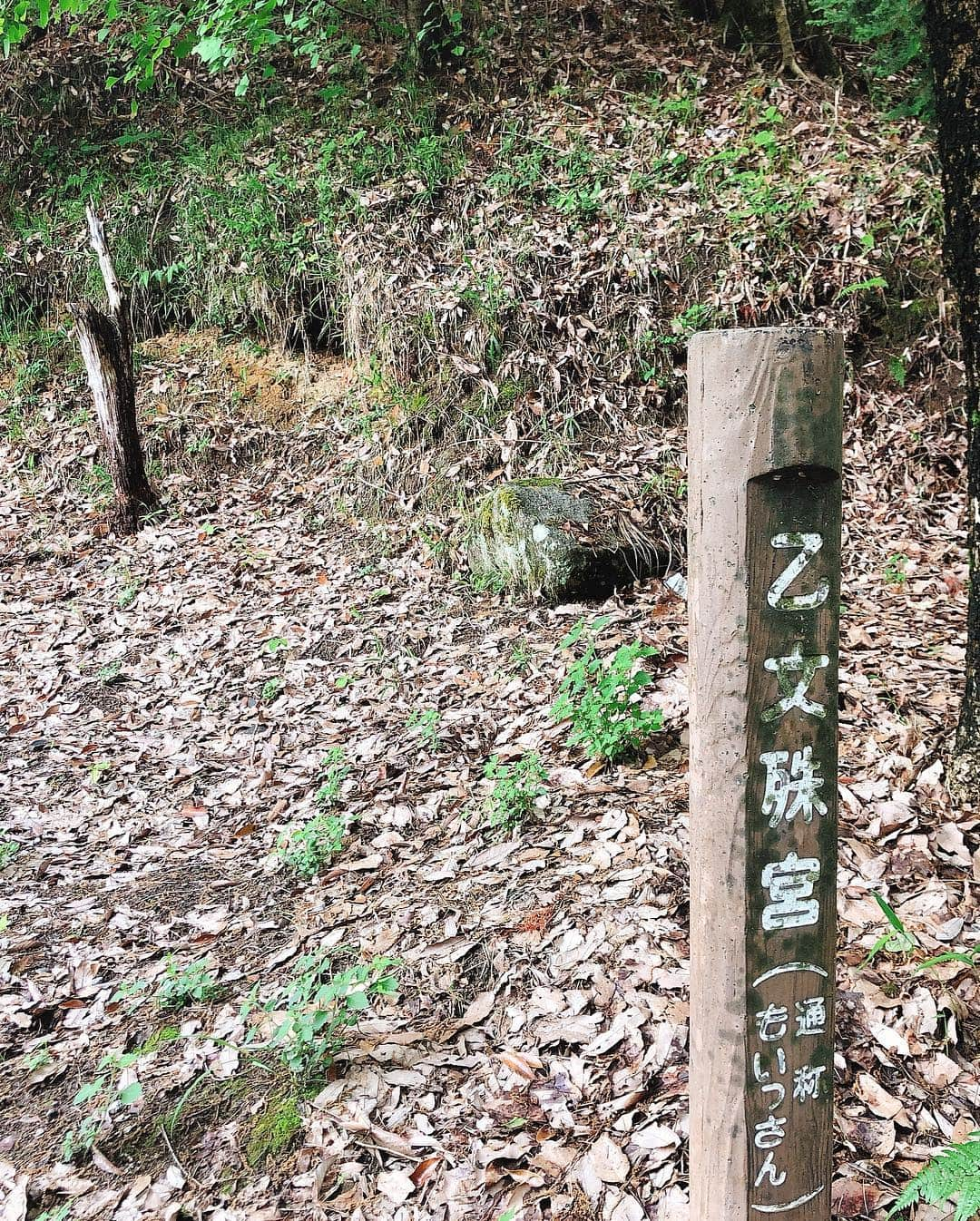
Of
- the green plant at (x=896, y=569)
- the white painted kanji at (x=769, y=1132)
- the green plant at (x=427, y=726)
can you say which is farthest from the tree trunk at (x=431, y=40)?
the white painted kanji at (x=769, y=1132)

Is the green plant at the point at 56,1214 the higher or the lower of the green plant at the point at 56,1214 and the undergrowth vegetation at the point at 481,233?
the lower

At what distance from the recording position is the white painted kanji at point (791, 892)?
5.55ft

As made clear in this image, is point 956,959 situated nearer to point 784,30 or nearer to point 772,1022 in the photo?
point 772,1022

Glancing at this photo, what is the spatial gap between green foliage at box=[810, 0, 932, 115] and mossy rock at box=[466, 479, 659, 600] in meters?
3.70

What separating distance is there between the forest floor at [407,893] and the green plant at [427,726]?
0.07ft

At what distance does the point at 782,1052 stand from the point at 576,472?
4.77 m

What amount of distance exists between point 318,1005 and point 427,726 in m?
1.92

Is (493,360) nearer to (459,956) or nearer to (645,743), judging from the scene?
(645,743)

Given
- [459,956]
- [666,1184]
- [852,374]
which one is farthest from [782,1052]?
[852,374]

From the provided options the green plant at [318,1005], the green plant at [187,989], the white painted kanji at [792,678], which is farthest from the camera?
the green plant at [187,989]

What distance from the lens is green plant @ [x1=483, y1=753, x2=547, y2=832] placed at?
152 inches

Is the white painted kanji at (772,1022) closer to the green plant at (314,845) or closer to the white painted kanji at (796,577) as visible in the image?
the white painted kanji at (796,577)

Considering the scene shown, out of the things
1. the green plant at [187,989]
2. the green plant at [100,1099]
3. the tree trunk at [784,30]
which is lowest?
the green plant at [100,1099]

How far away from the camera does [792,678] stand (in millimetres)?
1648
